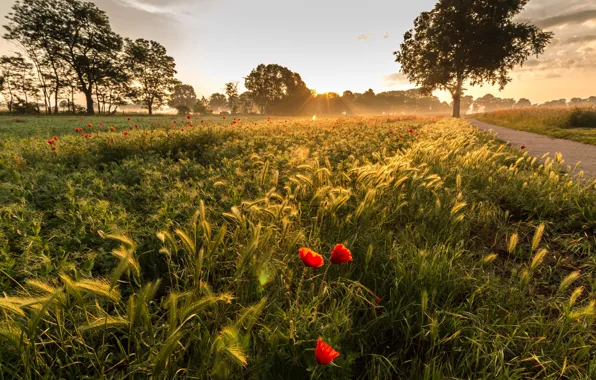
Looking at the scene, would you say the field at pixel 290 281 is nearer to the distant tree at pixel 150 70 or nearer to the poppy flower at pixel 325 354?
the poppy flower at pixel 325 354

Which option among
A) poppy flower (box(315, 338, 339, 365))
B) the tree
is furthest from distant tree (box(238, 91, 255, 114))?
poppy flower (box(315, 338, 339, 365))

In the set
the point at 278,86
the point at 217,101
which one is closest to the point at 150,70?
the point at 278,86

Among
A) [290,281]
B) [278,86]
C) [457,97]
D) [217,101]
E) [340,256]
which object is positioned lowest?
[290,281]

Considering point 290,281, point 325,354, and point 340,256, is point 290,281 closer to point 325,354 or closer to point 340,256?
point 340,256

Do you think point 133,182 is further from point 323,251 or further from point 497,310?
point 497,310

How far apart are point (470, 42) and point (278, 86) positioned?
5422 cm

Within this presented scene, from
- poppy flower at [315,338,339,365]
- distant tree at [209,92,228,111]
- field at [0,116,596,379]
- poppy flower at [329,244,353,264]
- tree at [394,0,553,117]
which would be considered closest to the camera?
poppy flower at [315,338,339,365]

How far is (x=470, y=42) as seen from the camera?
31.1m

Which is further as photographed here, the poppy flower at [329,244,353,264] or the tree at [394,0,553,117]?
the tree at [394,0,553,117]

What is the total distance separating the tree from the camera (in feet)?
97.2

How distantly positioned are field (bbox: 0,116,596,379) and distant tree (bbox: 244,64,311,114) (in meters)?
77.5

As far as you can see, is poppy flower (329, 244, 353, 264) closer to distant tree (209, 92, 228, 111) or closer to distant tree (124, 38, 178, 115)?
distant tree (124, 38, 178, 115)

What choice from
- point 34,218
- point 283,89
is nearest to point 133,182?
point 34,218

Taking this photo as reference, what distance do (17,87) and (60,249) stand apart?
66253 millimetres
